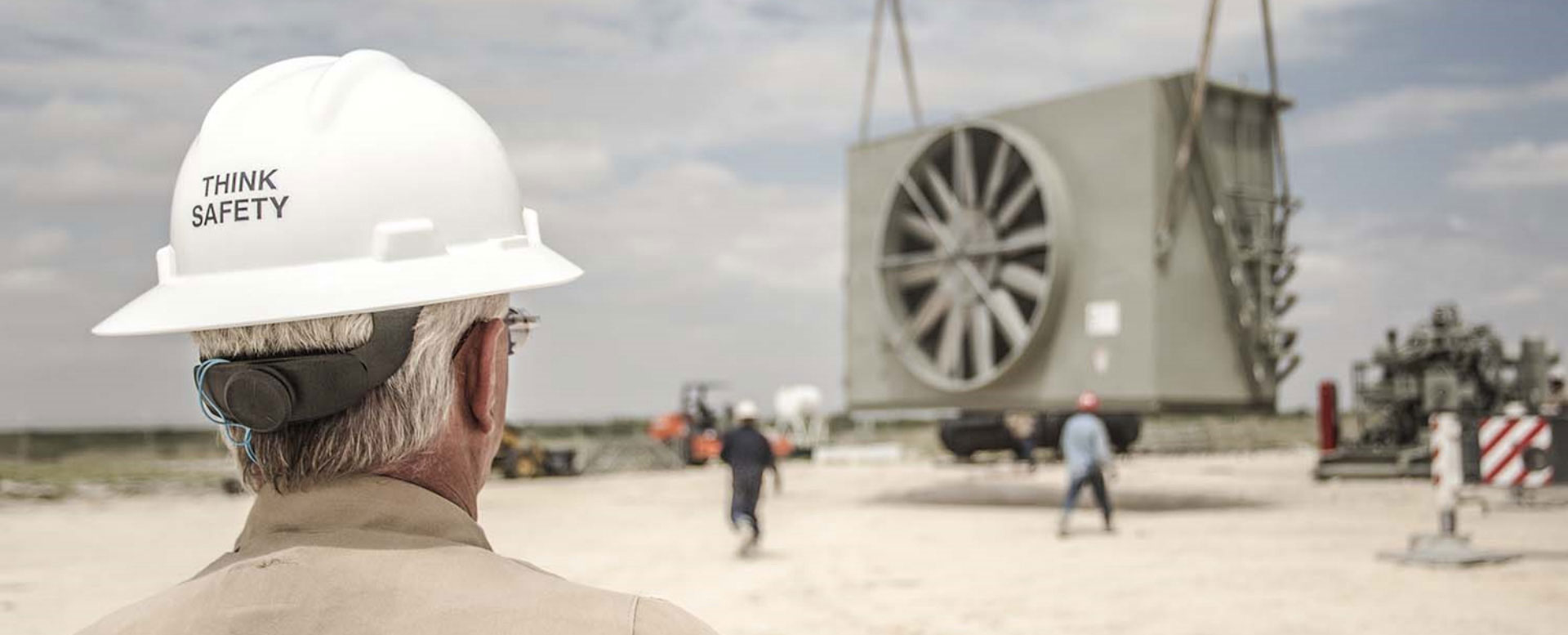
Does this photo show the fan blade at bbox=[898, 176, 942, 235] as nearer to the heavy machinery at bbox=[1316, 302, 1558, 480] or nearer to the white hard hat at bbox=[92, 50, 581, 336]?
the heavy machinery at bbox=[1316, 302, 1558, 480]

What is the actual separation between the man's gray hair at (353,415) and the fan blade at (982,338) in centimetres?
1662

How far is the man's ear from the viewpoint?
1.53 meters

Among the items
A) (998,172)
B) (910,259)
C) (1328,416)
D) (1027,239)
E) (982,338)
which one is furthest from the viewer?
(1328,416)

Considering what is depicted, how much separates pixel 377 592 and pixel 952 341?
17.3 metres

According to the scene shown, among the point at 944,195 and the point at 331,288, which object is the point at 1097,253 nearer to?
the point at 944,195

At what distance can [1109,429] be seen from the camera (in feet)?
85.8

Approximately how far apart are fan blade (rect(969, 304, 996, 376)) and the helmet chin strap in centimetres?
1669

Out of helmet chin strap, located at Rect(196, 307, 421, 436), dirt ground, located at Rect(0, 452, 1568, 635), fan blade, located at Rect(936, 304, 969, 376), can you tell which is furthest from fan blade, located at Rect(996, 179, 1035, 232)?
helmet chin strap, located at Rect(196, 307, 421, 436)

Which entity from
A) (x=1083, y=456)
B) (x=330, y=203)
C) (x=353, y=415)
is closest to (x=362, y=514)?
(x=353, y=415)

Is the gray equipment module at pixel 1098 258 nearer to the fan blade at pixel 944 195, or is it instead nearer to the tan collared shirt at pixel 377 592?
the fan blade at pixel 944 195

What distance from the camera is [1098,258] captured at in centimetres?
1669

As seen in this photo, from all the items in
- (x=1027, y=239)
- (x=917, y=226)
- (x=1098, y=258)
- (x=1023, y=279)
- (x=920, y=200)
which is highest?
(x=920, y=200)

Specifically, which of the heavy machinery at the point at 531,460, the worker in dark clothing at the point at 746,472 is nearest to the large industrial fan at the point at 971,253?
the worker in dark clothing at the point at 746,472

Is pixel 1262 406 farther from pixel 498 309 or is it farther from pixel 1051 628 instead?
pixel 498 309
